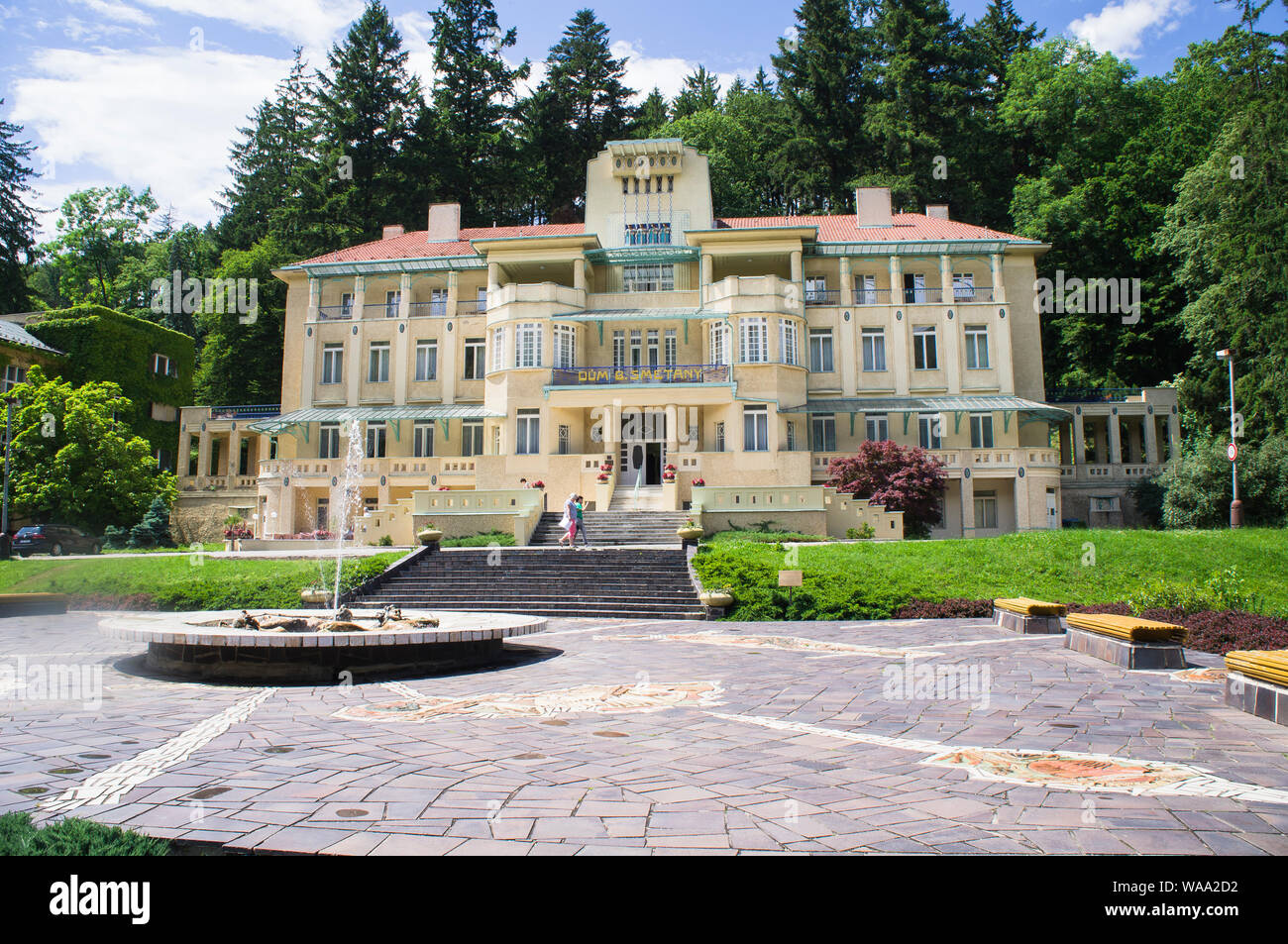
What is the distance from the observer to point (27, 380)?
39.3 m

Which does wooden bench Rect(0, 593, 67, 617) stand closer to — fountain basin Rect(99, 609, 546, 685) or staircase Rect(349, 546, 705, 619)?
staircase Rect(349, 546, 705, 619)

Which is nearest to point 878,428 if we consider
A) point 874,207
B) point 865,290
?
point 865,290

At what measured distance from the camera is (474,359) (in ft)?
129

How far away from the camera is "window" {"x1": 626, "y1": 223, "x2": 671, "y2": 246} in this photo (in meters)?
39.5

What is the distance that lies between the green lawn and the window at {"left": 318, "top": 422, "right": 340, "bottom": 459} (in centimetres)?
Answer: 2291

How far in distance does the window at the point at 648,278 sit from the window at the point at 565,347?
409cm

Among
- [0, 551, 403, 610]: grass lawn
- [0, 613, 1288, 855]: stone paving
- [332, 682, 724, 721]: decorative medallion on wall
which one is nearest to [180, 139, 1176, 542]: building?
[0, 551, 403, 610]: grass lawn

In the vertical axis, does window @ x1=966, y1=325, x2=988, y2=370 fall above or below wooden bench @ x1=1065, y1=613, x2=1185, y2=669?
above

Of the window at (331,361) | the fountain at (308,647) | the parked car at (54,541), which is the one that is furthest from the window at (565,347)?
the fountain at (308,647)

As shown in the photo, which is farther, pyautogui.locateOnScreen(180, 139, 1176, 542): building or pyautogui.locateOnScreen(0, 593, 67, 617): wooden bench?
pyautogui.locateOnScreen(180, 139, 1176, 542): building

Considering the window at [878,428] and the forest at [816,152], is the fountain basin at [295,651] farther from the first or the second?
the forest at [816,152]

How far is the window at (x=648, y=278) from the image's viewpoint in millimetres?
38562

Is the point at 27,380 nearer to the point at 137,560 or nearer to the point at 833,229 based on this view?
the point at 137,560
